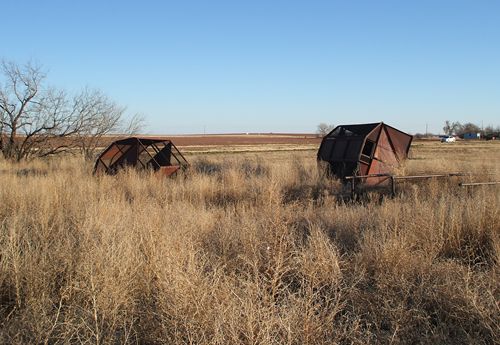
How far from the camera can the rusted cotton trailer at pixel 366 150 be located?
13945mm

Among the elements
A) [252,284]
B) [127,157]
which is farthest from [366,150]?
[252,284]

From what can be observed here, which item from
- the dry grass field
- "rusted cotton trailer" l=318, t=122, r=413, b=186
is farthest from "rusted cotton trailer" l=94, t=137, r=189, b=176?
the dry grass field

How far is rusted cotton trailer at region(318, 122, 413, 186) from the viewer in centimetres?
1395

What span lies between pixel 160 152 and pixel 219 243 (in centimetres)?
1193

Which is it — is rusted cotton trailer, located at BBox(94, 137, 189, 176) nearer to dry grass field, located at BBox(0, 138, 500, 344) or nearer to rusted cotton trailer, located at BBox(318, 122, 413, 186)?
rusted cotton trailer, located at BBox(318, 122, 413, 186)

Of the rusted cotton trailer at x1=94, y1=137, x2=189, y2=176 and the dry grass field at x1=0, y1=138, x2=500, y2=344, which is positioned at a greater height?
the rusted cotton trailer at x1=94, y1=137, x2=189, y2=176

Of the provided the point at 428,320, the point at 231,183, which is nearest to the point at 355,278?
the point at 428,320

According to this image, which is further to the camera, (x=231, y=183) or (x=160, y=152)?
(x=160, y=152)

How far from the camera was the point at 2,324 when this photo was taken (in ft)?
12.1

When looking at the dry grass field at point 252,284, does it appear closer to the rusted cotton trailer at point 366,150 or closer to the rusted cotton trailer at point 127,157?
the rusted cotton trailer at point 366,150

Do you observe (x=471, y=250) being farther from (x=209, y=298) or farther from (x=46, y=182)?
(x=46, y=182)

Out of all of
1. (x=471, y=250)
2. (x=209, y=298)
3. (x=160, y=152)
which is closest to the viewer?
(x=209, y=298)

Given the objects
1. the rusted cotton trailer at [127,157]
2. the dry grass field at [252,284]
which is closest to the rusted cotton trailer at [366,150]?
the rusted cotton trailer at [127,157]

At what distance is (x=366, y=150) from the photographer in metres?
14.8
